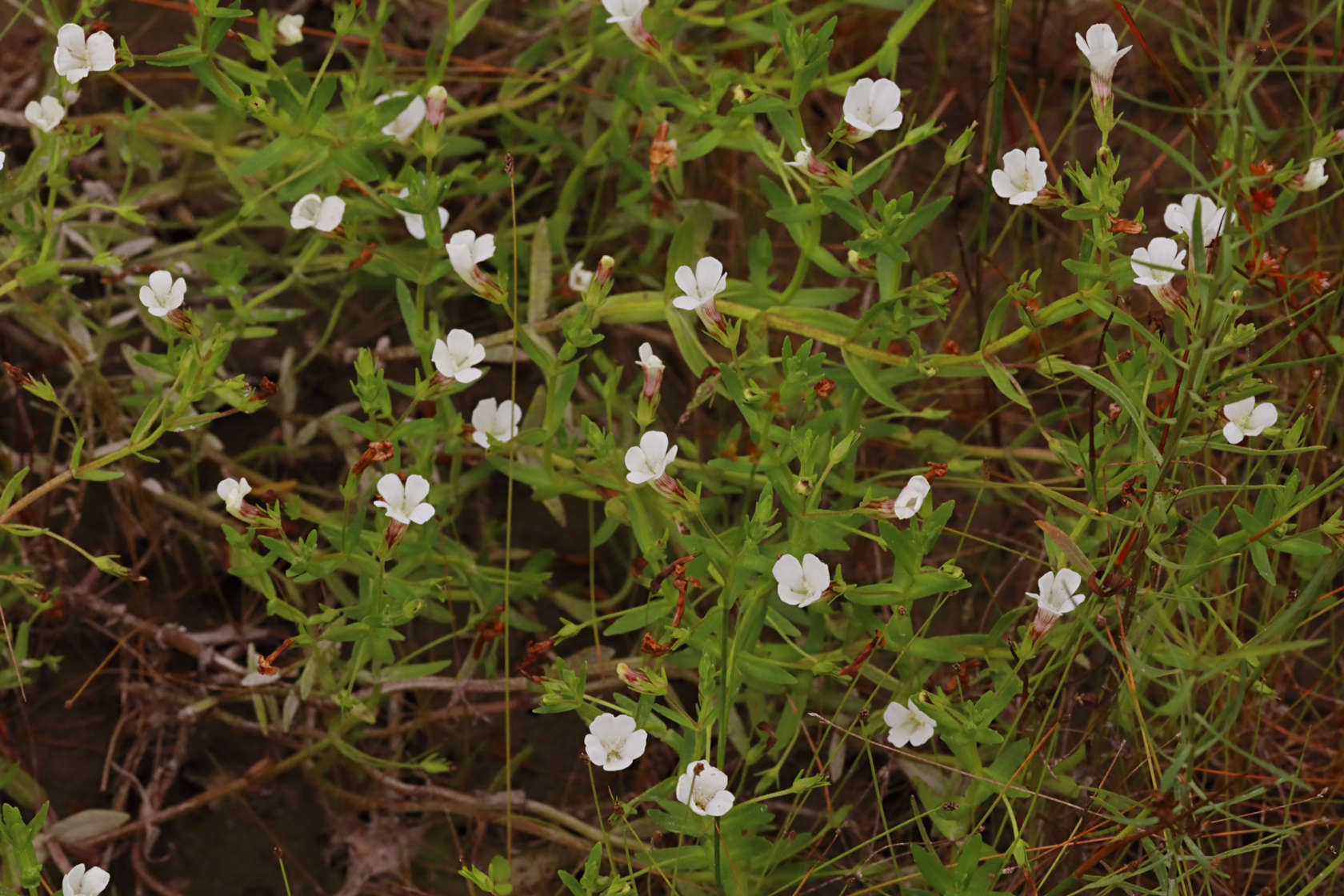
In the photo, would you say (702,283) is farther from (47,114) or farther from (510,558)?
(47,114)

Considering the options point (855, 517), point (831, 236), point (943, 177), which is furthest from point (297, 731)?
point (943, 177)

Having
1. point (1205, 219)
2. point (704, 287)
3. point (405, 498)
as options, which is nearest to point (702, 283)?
point (704, 287)

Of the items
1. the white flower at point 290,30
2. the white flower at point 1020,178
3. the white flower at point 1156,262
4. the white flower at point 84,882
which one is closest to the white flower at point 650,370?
the white flower at point 1020,178

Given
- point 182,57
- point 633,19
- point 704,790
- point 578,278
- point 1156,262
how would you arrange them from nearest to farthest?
point 704,790, point 1156,262, point 182,57, point 633,19, point 578,278

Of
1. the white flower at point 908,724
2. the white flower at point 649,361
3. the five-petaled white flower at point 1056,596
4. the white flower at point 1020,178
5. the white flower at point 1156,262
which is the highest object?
the white flower at point 1020,178

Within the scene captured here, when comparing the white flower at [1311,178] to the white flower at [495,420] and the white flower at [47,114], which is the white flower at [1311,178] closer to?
the white flower at [495,420]

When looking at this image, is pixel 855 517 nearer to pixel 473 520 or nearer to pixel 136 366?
pixel 473 520
